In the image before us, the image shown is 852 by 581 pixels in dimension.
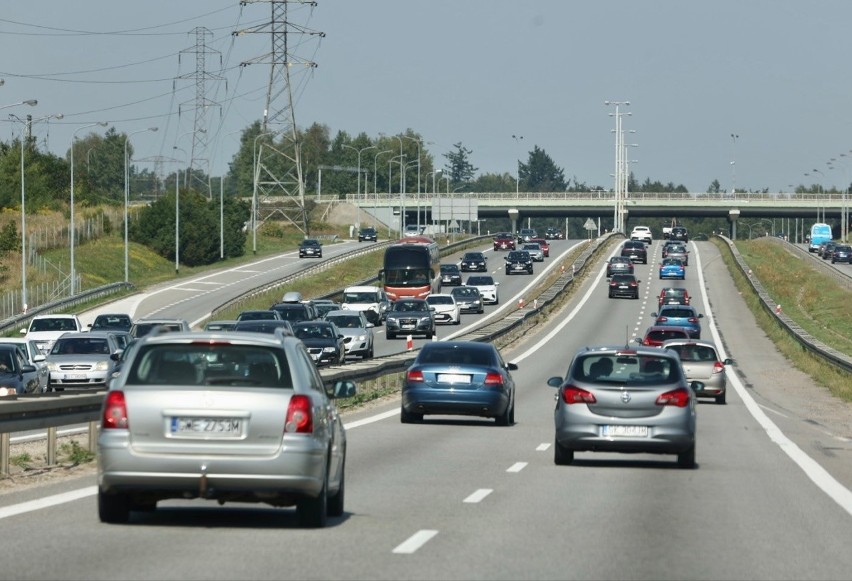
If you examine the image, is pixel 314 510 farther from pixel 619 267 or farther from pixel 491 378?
pixel 619 267

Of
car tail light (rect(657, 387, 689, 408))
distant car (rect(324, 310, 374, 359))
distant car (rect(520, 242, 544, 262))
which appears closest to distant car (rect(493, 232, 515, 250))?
distant car (rect(520, 242, 544, 262))

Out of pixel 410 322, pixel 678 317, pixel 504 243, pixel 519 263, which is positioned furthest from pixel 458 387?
pixel 504 243

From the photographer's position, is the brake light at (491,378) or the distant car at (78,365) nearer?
the brake light at (491,378)

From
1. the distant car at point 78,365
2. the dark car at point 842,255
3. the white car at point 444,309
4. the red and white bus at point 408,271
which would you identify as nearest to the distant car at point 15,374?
the distant car at point 78,365

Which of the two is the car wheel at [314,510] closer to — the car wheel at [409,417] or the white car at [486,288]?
the car wheel at [409,417]

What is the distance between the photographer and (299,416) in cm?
1270

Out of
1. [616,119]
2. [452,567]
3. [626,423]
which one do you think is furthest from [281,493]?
[616,119]

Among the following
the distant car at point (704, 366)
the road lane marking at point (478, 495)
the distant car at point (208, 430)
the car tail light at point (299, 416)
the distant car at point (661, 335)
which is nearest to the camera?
the distant car at point (208, 430)

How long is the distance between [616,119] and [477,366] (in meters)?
132

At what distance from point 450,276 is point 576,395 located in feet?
252

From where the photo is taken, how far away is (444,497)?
16219mm

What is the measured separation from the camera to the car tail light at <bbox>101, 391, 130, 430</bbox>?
12625mm

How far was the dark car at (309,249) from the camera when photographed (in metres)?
124

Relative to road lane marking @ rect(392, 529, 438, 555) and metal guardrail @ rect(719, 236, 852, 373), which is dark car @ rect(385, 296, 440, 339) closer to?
metal guardrail @ rect(719, 236, 852, 373)
